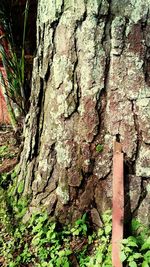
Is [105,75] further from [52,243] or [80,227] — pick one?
[52,243]

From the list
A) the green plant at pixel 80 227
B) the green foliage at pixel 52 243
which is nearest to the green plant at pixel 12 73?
the green foliage at pixel 52 243

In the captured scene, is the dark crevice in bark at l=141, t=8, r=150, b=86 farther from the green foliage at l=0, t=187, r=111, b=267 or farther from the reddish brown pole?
the green foliage at l=0, t=187, r=111, b=267

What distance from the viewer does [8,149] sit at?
10.6ft

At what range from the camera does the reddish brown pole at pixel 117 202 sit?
1893 millimetres

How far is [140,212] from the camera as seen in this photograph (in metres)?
2.00

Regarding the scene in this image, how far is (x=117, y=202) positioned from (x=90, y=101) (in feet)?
1.73

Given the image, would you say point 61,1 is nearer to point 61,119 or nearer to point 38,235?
point 61,119

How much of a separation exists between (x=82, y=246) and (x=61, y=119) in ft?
2.29

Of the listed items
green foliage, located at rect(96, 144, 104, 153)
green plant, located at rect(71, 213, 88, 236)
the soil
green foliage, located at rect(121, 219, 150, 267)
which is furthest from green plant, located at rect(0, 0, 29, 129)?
green foliage, located at rect(121, 219, 150, 267)

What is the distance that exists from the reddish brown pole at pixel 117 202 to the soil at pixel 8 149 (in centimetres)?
115

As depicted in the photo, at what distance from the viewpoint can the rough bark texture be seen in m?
1.86

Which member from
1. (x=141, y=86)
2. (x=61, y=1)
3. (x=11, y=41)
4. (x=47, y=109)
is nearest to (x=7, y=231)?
(x=47, y=109)

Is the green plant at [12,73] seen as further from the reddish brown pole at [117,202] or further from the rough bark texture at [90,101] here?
the reddish brown pole at [117,202]

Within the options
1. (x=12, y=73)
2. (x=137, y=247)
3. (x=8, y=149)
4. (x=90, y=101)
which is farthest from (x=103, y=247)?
(x=12, y=73)
